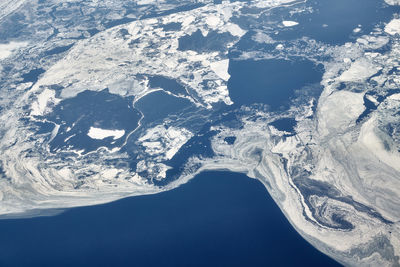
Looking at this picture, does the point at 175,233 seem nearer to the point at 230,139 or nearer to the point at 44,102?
the point at 230,139

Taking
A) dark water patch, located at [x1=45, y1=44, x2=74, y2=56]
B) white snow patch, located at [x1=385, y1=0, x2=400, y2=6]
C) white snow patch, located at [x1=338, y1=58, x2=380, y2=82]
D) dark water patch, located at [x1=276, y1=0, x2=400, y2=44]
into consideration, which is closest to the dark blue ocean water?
white snow patch, located at [x1=338, y1=58, x2=380, y2=82]

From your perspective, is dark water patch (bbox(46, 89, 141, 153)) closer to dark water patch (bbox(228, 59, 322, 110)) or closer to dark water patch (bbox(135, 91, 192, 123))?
dark water patch (bbox(135, 91, 192, 123))

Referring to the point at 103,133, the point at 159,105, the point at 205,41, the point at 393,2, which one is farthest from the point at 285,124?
the point at 393,2

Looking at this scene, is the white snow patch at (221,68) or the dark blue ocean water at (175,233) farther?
the white snow patch at (221,68)

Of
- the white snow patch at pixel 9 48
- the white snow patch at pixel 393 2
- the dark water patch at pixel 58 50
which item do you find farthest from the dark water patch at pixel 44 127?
the white snow patch at pixel 393 2

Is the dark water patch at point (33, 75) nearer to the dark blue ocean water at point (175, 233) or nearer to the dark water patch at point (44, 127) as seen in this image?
the dark water patch at point (44, 127)
